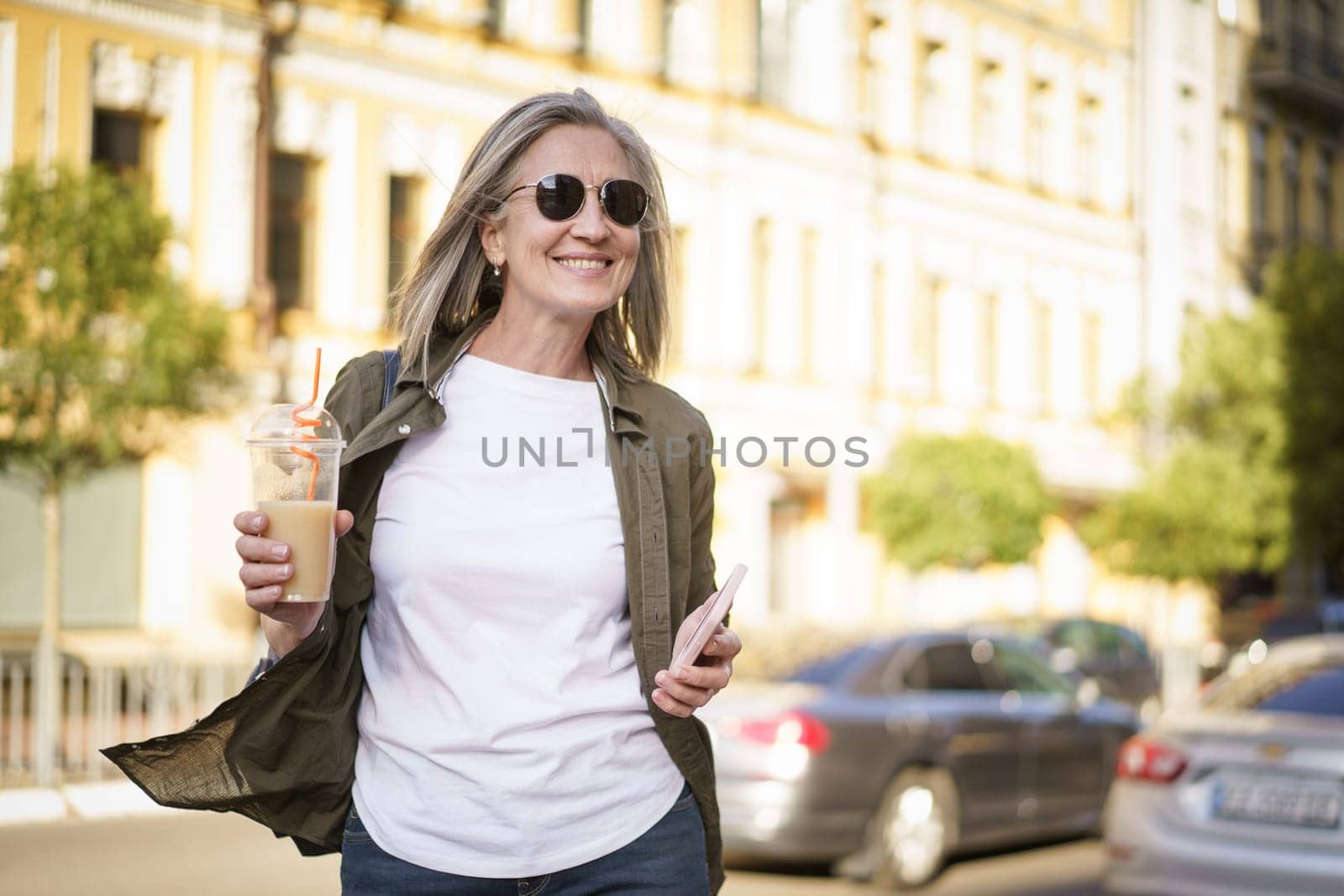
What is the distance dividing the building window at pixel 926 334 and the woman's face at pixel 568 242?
28.8m

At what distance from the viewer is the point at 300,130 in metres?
22.4

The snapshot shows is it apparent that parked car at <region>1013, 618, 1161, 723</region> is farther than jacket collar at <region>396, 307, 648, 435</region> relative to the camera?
Yes

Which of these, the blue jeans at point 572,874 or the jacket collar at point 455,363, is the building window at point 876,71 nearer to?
the jacket collar at point 455,363

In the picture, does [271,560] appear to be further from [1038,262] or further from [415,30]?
[1038,262]

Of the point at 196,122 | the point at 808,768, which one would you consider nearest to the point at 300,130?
the point at 196,122

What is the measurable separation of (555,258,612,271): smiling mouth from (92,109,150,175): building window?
59.5 feet

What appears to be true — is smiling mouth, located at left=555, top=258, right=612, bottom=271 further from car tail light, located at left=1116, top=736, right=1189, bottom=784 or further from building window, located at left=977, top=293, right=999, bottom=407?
building window, located at left=977, top=293, right=999, bottom=407

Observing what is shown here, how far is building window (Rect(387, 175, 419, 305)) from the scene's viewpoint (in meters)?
23.7

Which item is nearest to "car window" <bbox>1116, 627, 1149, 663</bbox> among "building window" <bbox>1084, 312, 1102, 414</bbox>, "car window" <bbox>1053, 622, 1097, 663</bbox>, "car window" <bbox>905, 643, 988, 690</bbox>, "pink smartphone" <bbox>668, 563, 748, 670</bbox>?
"car window" <bbox>1053, 622, 1097, 663</bbox>

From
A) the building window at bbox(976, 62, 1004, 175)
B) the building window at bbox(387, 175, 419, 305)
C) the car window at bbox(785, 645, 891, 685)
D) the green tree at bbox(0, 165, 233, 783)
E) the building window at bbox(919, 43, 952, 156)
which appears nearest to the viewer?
the car window at bbox(785, 645, 891, 685)

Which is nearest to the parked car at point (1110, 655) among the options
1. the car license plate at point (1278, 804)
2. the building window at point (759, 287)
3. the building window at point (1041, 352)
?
the building window at point (759, 287)

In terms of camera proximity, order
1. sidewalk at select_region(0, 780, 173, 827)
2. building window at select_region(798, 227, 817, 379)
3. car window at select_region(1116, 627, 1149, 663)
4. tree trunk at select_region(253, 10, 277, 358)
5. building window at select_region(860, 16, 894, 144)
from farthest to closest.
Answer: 1. building window at select_region(860, 16, 894, 144)
2. building window at select_region(798, 227, 817, 379)
3. tree trunk at select_region(253, 10, 277, 358)
4. car window at select_region(1116, 627, 1149, 663)
5. sidewalk at select_region(0, 780, 173, 827)

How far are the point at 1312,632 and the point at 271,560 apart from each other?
66.5ft

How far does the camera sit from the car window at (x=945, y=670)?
11.1 metres
